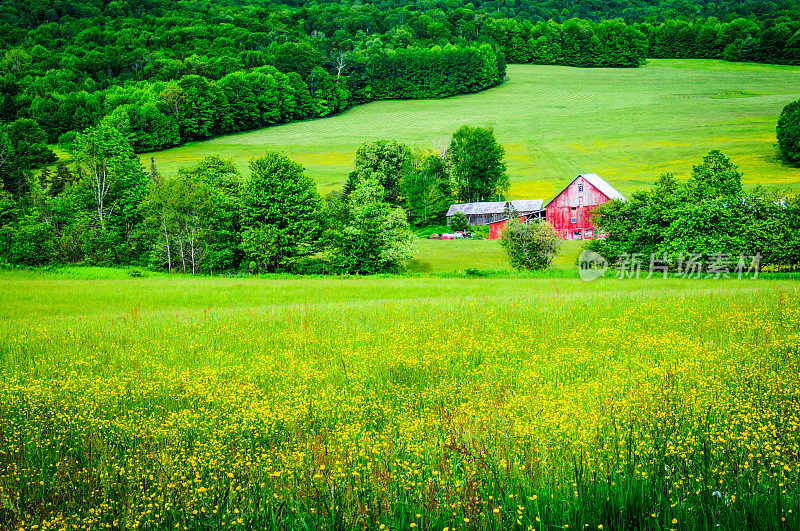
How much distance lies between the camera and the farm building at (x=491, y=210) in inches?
3123

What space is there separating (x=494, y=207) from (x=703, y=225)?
42.1 m

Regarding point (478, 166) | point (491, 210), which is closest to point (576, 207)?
point (491, 210)

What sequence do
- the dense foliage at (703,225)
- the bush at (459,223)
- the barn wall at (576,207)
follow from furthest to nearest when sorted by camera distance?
1. the bush at (459,223)
2. the barn wall at (576,207)
3. the dense foliage at (703,225)

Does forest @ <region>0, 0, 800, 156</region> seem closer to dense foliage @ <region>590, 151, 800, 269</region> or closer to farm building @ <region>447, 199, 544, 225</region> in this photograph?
farm building @ <region>447, 199, 544, 225</region>

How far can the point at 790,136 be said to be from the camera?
86312mm

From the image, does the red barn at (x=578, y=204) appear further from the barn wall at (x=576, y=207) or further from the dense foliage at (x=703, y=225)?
the dense foliage at (x=703, y=225)

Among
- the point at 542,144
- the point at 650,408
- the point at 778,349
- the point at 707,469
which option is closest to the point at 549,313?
the point at 778,349

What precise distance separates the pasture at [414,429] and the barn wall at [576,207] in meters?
65.7

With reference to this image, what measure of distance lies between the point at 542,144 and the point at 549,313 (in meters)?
105

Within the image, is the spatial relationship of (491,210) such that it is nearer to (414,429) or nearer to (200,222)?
(200,222)

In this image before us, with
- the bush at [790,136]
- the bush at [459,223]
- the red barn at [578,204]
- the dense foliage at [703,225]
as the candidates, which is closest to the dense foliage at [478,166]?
the bush at [459,223]

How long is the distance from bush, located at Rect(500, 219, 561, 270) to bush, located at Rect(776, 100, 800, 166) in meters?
64.1

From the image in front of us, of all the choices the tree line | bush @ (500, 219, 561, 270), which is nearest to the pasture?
bush @ (500, 219, 561, 270)

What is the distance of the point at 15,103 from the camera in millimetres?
116375
